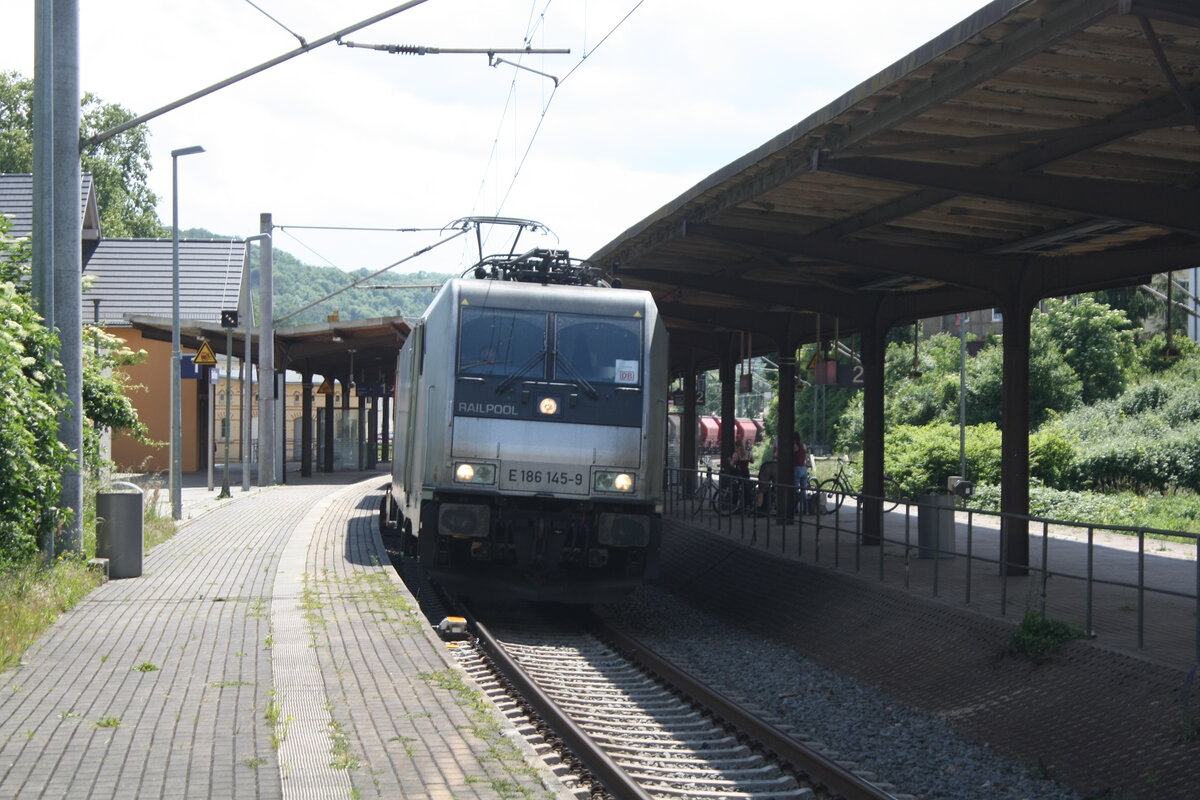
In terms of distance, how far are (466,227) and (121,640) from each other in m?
12.8

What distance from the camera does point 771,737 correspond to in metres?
8.77

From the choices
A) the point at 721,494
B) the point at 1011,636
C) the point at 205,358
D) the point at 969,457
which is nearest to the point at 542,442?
the point at 1011,636

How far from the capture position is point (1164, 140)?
10.1m

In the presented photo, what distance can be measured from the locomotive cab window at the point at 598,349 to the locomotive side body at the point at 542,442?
0.04 ft

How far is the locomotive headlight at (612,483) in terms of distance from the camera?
12859 millimetres

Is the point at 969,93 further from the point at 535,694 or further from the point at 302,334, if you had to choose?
the point at 302,334

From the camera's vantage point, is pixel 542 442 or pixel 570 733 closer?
pixel 570 733

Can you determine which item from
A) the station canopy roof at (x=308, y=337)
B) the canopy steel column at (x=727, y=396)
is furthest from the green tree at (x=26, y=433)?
the station canopy roof at (x=308, y=337)

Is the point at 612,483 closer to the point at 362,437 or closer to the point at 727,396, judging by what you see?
the point at 727,396

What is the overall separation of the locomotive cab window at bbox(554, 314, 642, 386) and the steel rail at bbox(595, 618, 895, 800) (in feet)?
9.09

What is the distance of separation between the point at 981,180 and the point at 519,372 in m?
4.86

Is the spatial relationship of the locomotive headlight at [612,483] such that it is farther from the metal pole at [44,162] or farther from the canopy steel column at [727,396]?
the canopy steel column at [727,396]

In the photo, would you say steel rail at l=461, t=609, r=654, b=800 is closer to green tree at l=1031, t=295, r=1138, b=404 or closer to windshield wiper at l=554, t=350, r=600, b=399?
windshield wiper at l=554, t=350, r=600, b=399

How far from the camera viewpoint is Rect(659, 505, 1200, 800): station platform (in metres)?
8.29
